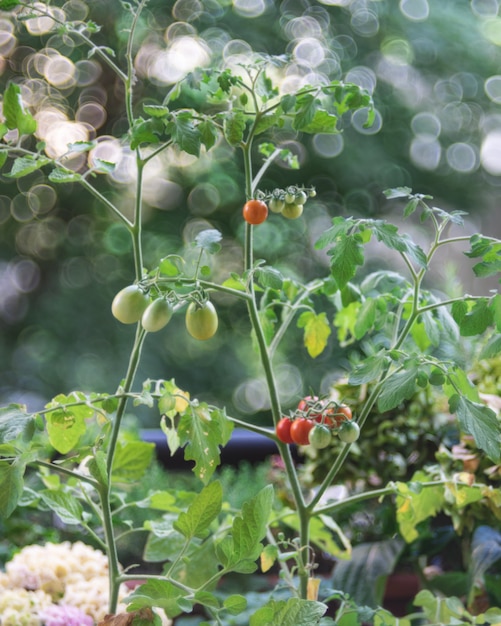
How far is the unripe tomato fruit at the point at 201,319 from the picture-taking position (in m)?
0.46

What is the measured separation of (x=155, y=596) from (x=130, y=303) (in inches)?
6.8

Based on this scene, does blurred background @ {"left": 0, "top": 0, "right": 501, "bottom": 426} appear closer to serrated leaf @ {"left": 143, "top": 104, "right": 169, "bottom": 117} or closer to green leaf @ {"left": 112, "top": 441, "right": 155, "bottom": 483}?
green leaf @ {"left": 112, "top": 441, "right": 155, "bottom": 483}

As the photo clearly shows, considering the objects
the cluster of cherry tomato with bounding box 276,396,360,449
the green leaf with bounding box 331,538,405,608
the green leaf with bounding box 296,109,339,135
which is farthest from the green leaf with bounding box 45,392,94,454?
the green leaf with bounding box 331,538,405,608

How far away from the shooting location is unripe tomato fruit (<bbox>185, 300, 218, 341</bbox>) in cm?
46

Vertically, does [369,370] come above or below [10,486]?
above

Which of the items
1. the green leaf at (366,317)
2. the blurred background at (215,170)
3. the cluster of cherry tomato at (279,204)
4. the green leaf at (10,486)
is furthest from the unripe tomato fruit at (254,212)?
the blurred background at (215,170)

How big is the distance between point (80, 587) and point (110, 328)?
101cm

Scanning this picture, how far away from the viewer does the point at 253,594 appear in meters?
0.79

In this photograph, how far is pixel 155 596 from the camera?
0.44 metres

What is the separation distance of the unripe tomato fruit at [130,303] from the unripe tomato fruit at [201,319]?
3cm

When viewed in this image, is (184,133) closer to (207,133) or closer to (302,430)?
(207,133)

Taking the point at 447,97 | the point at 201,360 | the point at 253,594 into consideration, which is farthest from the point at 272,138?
the point at 253,594

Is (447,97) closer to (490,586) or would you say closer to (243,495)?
(243,495)

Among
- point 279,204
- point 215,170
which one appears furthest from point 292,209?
point 215,170
